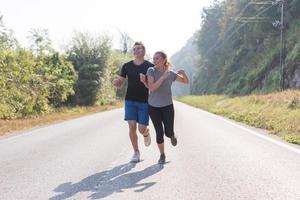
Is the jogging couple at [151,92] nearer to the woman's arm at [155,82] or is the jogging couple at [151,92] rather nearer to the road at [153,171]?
the woman's arm at [155,82]

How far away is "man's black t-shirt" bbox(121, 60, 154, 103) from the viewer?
7.93 meters

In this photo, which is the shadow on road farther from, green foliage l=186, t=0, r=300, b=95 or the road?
green foliage l=186, t=0, r=300, b=95

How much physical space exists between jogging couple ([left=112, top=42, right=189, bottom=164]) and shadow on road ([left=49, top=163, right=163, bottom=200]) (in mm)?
826

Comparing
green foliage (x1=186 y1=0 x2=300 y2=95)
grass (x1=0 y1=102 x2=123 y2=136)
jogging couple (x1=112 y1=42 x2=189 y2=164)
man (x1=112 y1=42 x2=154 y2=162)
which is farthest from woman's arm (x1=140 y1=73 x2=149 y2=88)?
green foliage (x1=186 y1=0 x2=300 y2=95)

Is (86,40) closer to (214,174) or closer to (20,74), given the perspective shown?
(20,74)

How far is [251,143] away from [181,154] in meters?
2.33

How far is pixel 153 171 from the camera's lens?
7.21 meters

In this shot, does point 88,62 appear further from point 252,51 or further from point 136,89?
point 136,89

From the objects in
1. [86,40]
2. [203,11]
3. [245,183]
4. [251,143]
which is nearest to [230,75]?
[86,40]

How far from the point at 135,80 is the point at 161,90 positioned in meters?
0.54

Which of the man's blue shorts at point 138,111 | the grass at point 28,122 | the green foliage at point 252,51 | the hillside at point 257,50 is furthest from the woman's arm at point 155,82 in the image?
the green foliage at point 252,51

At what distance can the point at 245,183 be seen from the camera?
6.17 meters

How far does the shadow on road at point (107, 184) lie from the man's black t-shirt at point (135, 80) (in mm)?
1260

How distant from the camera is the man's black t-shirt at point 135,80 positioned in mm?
7926
